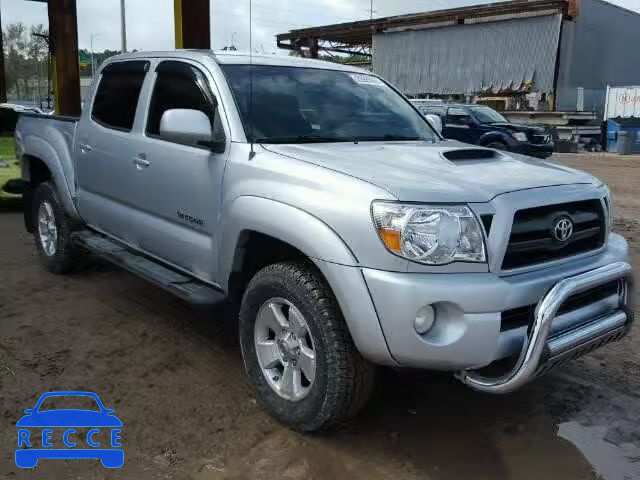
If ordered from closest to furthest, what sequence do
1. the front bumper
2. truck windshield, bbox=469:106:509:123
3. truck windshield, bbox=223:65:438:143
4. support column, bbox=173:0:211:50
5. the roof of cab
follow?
the front bumper, truck windshield, bbox=223:65:438:143, the roof of cab, support column, bbox=173:0:211:50, truck windshield, bbox=469:106:509:123

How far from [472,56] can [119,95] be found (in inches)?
1192

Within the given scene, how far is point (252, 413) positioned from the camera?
3.34 m

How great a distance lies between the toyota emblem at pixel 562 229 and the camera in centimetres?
285

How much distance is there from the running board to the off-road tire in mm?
299

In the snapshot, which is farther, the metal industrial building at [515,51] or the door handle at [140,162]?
the metal industrial building at [515,51]

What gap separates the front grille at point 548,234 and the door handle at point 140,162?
7.90 feet

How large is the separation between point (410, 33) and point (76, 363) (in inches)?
1318

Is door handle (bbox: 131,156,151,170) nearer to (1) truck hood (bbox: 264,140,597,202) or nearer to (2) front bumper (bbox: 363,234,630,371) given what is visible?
(1) truck hood (bbox: 264,140,597,202)

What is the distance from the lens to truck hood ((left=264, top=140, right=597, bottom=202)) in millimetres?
2695

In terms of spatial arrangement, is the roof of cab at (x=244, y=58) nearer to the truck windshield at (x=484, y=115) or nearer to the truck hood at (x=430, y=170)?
the truck hood at (x=430, y=170)

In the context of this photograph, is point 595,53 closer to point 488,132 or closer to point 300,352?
point 488,132

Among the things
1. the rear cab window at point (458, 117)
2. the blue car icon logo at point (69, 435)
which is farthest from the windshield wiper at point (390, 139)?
the rear cab window at point (458, 117)

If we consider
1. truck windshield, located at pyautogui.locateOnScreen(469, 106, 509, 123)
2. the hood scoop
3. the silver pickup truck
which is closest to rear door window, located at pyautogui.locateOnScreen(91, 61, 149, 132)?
the silver pickup truck

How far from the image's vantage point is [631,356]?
4.17 meters
